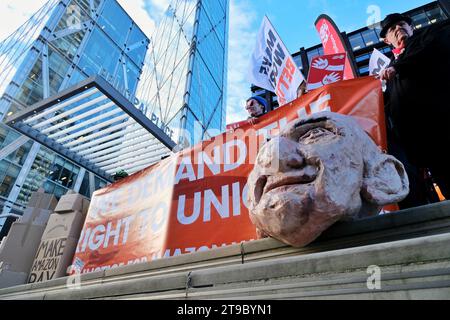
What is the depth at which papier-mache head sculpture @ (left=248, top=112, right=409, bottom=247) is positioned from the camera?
4.17ft

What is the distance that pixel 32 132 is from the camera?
20.4ft

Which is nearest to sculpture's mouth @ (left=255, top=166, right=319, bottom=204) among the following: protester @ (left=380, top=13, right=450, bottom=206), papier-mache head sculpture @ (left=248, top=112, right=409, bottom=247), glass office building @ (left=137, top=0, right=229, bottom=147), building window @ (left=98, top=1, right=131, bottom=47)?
papier-mache head sculpture @ (left=248, top=112, right=409, bottom=247)

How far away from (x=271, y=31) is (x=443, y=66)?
10.9 ft

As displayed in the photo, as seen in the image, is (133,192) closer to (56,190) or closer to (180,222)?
(180,222)

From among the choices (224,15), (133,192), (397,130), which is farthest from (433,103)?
(224,15)

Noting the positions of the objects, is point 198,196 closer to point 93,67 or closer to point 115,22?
point 93,67

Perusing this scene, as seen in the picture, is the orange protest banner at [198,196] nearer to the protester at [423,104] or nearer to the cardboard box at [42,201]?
the protester at [423,104]

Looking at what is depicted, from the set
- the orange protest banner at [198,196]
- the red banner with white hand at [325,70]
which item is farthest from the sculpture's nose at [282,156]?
the red banner with white hand at [325,70]

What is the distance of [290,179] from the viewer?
1378mm

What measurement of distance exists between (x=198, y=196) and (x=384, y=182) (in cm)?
155

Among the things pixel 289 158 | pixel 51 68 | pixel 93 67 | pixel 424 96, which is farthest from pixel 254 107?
pixel 93 67

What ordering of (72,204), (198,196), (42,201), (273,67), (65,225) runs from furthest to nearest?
(273,67) < (42,201) < (72,204) < (65,225) < (198,196)

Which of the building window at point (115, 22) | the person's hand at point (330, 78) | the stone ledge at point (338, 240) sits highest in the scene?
the building window at point (115, 22)

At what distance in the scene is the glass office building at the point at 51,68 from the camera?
60.3ft
